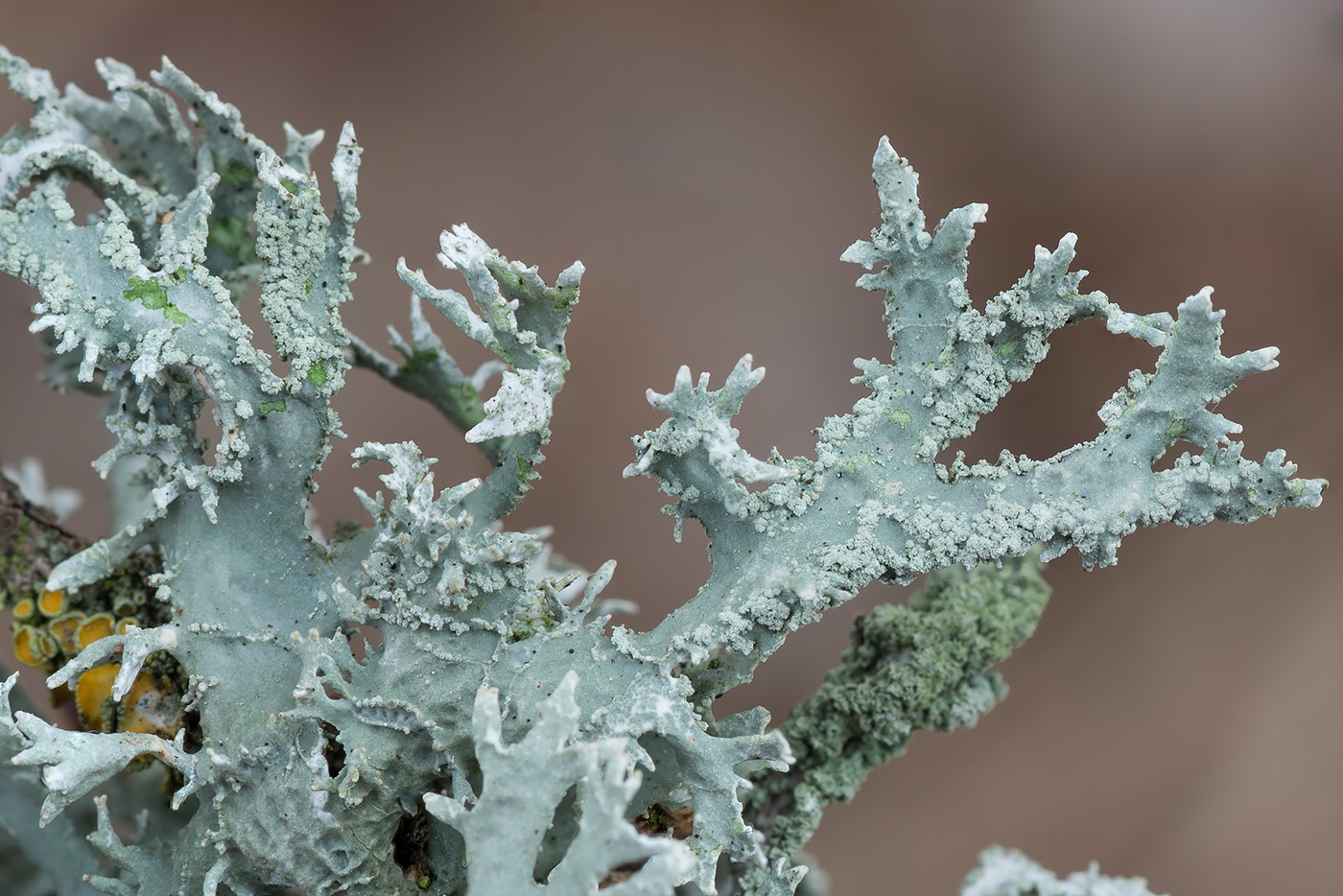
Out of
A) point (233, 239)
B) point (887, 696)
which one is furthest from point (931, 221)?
point (233, 239)

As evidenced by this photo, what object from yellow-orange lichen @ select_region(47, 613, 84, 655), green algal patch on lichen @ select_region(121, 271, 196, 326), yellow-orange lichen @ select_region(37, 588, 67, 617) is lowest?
yellow-orange lichen @ select_region(47, 613, 84, 655)

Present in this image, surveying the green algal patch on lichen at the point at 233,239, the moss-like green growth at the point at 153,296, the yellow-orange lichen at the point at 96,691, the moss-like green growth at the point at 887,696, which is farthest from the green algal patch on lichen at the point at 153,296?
the moss-like green growth at the point at 887,696

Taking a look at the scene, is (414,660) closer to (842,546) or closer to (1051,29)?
(842,546)

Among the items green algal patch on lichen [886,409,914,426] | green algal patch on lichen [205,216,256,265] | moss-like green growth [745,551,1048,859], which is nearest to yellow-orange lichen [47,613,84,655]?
green algal patch on lichen [205,216,256,265]

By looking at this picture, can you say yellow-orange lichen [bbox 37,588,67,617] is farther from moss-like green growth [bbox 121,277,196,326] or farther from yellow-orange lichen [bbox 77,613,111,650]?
moss-like green growth [bbox 121,277,196,326]

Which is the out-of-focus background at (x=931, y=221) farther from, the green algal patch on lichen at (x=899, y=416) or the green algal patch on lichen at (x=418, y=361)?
the green algal patch on lichen at (x=899, y=416)

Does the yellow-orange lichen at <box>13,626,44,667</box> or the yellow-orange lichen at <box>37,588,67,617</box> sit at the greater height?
the yellow-orange lichen at <box>37,588,67,617</box>

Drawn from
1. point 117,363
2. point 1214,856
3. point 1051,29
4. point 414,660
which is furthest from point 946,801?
point 117,363
